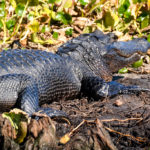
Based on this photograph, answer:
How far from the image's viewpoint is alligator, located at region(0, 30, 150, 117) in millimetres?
2719

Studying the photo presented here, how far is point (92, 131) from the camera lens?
6.22 feet

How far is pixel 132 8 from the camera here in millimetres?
6020

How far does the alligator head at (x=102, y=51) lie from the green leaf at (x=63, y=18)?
1.48 meters

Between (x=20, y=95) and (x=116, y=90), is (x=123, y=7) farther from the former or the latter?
(x=20, y=95)

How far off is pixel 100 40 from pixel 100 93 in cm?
108

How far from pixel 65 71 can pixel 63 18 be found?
259 cm

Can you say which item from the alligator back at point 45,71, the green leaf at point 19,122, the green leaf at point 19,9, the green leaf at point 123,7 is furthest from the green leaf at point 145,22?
the green leaf at point 19,122

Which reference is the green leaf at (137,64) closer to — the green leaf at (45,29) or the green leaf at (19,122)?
the green leaf at (45,29)

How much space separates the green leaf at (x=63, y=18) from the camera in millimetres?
5852

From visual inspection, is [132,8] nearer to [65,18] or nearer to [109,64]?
[65,18]

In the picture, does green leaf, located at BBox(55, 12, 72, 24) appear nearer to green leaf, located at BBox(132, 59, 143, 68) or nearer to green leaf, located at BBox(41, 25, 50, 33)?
green leaf, located at BBox(41, 25, 50, 33)

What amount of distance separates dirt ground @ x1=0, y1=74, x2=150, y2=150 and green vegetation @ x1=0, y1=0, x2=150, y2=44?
276 cm

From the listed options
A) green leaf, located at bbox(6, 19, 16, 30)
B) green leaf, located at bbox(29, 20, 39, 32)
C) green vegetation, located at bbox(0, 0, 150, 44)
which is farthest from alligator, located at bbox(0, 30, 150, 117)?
green leaf, located at bbox(6, 19, 16, 30)

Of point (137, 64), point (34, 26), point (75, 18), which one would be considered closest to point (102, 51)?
point (137, 64)
